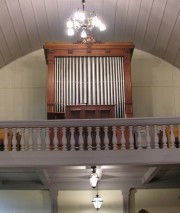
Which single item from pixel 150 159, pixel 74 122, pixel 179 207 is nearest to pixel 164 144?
pixel 150 159

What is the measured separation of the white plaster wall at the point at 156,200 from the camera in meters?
12.4

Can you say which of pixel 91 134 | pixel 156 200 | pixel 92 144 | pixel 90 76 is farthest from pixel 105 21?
pixel 156 200


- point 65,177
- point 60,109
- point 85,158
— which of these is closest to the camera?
point 85,158

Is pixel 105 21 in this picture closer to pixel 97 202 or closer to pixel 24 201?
pixel 97 202

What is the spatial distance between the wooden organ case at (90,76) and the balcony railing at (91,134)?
5.46 feet

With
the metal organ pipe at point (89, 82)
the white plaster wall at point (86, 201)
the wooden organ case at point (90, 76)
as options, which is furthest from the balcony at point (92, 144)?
the white plaster wall at point (86, 201)

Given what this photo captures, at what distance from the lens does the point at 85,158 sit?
8.39 meters

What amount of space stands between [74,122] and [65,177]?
355cm

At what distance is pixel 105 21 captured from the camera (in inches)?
481

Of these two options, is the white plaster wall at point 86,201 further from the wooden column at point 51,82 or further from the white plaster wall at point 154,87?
the wooden column at point 51,82

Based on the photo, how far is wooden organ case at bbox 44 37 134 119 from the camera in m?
10.8

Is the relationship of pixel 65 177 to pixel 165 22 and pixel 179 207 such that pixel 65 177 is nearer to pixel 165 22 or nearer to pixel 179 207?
pixel 179 207

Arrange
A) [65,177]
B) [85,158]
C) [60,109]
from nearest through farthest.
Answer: [85,158]
[60,109]
[65,177]

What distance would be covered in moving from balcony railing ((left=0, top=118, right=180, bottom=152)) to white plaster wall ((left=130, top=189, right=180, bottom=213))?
12.9 ft
